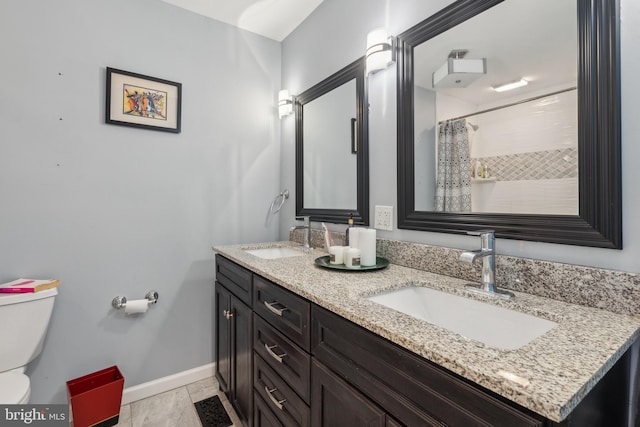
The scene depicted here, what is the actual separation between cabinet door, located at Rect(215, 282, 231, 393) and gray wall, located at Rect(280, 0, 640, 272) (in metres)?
0.69

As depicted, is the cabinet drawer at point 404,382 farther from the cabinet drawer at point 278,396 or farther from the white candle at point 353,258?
the white candle at point 353,258

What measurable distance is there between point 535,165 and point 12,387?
211 centimetres

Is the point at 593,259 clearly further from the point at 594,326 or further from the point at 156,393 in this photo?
the point at 156,393

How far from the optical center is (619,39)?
763 mm

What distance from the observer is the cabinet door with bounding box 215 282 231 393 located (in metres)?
1.64

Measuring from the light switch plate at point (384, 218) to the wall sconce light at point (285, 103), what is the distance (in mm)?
1108

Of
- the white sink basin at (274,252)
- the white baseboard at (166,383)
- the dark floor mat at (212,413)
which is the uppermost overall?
the white sink basin at (274,252)

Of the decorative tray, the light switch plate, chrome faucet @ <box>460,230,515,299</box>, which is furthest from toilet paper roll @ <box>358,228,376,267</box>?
chrome faucet @ <box>460,230,515,299</box>

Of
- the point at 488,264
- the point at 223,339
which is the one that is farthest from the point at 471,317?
the point at 223,339

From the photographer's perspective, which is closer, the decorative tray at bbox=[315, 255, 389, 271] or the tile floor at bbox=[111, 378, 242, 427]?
the decorative tray at bbox=[315, 255, 389, 271]

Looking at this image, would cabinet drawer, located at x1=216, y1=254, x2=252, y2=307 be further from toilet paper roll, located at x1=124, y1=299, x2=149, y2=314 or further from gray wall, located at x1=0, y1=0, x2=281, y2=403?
toilet paper roll, located at x1=124, y1=299, x2=149, y2=314

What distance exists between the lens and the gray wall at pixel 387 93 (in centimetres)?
75

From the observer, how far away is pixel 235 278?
1.53 metres

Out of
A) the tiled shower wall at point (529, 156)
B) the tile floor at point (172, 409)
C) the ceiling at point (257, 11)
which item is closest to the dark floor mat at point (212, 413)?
the tile floor at point (172, 409)
